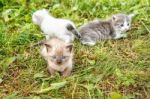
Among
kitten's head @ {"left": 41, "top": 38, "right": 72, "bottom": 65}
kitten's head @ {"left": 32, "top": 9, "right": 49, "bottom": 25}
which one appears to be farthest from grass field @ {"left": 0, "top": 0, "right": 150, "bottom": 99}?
kitten's head @ {"left": 41, "top": 38, "right": 72, "bottom": 65}

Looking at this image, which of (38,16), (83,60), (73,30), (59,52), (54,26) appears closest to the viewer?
(59,52)

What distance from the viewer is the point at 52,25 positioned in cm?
579

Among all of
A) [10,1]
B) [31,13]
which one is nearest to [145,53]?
[31,13]

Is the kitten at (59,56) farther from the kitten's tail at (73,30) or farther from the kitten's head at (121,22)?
the kitten's head at (121,22)

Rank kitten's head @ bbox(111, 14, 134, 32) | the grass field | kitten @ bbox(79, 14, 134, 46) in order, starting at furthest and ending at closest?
kitten's head @ bbox(111, 14, 134, 32) < kitten @ bbox(79, 14, 134, 46) < the grass field

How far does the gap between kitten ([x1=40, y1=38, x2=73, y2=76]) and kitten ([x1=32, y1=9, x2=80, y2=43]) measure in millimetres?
569

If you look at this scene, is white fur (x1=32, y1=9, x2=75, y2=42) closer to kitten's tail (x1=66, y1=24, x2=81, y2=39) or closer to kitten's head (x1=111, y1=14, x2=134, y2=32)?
kitten's tail (x1=66, y1=24, x2=81, y2=39)

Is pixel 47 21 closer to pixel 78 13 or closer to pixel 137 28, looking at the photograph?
pixel 78 13

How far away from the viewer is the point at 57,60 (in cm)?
487

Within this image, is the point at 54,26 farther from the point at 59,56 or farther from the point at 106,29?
the point at 59,56

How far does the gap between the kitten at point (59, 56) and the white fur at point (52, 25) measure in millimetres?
571

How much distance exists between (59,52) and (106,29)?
4.17ft

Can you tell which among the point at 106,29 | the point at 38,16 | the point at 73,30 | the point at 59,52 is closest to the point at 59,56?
the point at 59,52

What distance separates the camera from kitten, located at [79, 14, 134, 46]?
5.68 metres
